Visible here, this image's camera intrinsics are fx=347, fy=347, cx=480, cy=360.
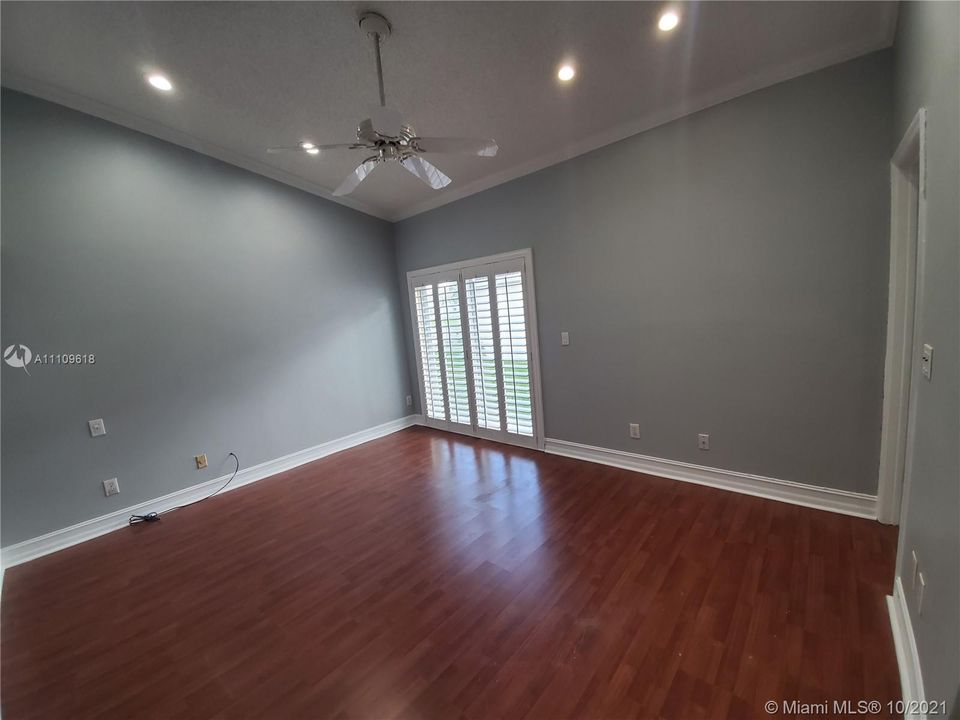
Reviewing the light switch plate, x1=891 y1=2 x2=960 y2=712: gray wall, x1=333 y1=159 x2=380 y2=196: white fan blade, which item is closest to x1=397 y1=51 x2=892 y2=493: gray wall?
x1=891 y1=2 x2=960 y2=712: gray wall

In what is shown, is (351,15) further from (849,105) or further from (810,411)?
(810,411)

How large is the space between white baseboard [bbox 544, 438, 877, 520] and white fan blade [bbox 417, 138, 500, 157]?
2.60 meters

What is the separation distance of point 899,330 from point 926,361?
103 centimetres

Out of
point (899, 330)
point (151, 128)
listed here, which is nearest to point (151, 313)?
point (151, 128)

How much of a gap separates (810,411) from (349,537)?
3171mm

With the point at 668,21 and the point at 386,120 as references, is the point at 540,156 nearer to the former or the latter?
the point at 668,21

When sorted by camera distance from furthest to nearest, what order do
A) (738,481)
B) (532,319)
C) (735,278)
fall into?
(532,319), (738,481), (735,278)

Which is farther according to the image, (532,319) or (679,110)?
(532,319)

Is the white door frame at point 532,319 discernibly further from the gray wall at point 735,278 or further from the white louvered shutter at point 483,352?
the white louvered shutter at point 483,352

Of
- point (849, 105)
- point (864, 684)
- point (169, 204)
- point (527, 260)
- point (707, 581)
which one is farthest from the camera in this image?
point (527, 260)

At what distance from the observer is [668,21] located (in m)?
1.81

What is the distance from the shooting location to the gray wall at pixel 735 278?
6.65 ft

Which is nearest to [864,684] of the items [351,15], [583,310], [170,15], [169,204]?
[583,310]

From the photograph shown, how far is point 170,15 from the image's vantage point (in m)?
1.81
